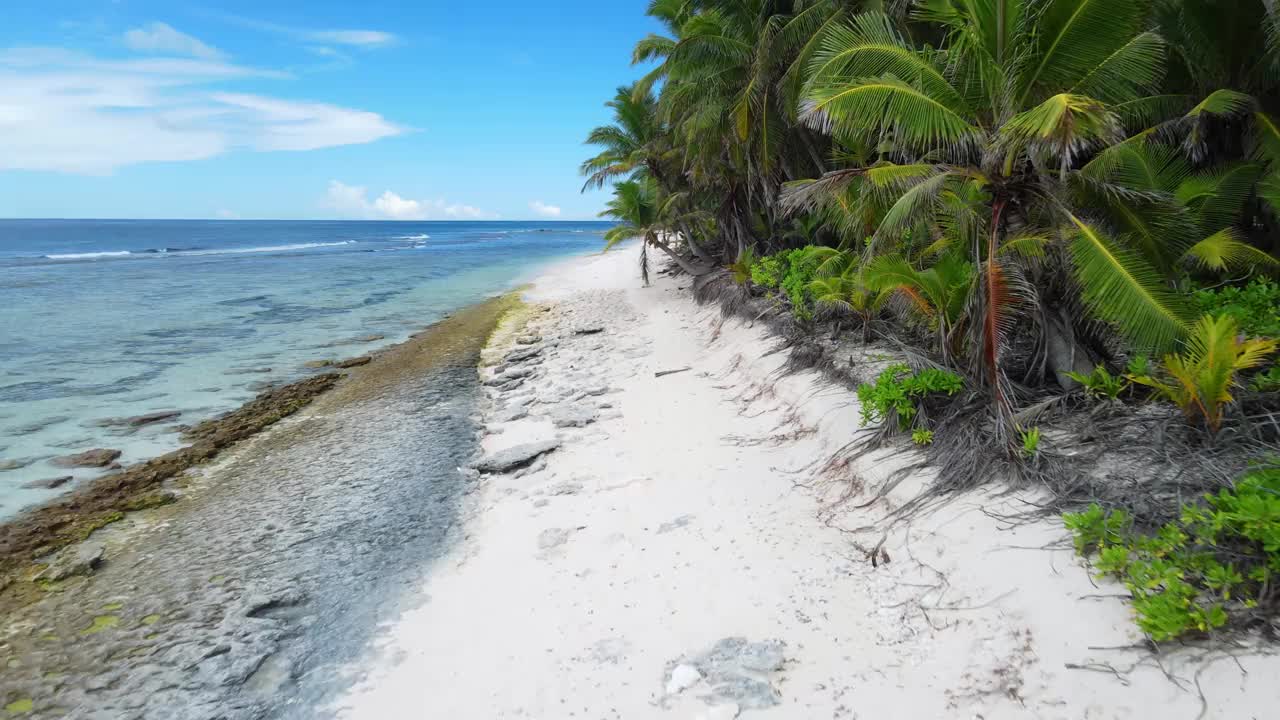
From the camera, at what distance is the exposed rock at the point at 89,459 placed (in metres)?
8.99

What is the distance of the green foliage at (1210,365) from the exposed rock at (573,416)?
6.76m

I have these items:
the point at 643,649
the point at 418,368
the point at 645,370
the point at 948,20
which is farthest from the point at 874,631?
the point at 418,368

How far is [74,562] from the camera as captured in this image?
632 centimetres

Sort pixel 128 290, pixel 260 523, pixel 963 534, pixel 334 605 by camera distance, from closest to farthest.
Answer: pixel 963 534 < pixel 334 605 < pixel 260 523 < pixel 128 290

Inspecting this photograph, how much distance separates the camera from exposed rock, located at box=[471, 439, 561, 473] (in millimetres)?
8047

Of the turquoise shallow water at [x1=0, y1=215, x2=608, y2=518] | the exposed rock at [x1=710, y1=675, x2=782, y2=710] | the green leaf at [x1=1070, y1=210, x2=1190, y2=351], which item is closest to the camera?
the exposed rock at [x1=710, y1=675, x2=782, y2=710]

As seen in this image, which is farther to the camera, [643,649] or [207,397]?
[207,397]

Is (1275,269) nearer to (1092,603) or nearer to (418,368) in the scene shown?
(1092,603)

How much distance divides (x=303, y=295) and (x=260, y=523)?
25.2m

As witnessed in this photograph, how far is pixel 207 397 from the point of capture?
12.4 meters

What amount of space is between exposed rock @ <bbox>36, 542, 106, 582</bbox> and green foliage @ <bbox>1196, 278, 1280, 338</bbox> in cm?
1046

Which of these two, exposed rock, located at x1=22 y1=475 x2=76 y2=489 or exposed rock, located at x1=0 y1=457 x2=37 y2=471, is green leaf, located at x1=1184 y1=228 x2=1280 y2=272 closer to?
exposed rock, located at x1=22 y1=475 x2=76 y2=489

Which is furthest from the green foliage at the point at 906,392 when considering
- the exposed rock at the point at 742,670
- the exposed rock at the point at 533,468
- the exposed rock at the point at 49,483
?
the exposed rock at the point at 49,483

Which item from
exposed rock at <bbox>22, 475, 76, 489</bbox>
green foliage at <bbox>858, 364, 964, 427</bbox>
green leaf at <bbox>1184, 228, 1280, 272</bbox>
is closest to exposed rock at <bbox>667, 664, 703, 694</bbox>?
green foliage at <bbox>858, 364, 964, 427</bbox>
